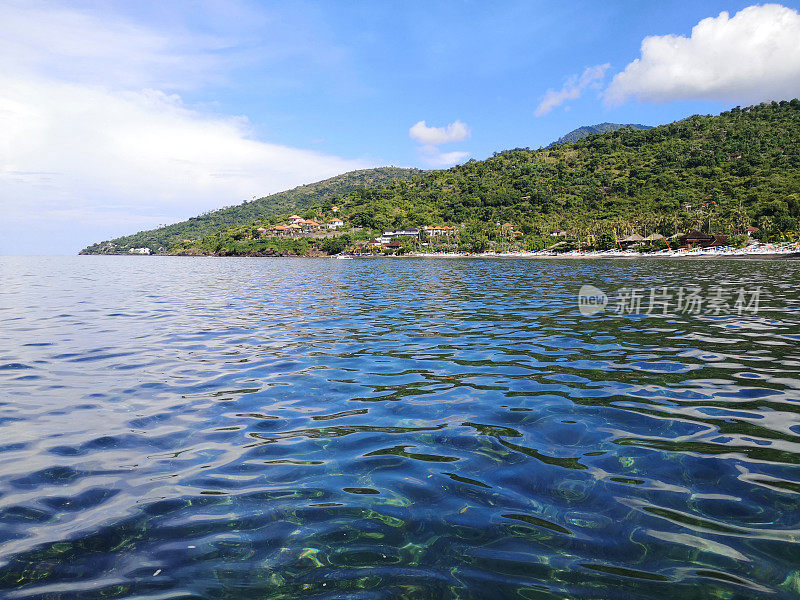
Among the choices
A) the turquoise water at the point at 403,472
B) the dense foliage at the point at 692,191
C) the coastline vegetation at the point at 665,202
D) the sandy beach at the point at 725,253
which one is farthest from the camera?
the coastline vegetation at the point at 665,202

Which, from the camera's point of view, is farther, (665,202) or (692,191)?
(692,191)

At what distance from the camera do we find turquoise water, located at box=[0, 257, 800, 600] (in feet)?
12.3

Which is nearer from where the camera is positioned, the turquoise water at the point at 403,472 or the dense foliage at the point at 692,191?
the turquoise water at the point at 403,472

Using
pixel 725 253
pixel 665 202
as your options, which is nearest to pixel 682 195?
pixel 665 202

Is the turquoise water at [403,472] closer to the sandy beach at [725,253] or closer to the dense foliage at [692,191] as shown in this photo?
the sandy beach at [725,253]

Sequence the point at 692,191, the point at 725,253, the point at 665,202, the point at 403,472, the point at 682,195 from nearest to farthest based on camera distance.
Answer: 1. the point at 403,472
2. the point at 725,253
3. the point at 665,202
4. the point at 682,195
5. the point at 692,191

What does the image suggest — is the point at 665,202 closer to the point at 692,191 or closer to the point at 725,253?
the point at 692,191

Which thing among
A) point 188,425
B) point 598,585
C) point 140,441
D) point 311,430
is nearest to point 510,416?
point 311,430

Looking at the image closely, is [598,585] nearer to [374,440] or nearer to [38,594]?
[374,440]

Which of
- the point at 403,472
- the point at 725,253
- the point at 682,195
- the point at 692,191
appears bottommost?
the point at 725,253

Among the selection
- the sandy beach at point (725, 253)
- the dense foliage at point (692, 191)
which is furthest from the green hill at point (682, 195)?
the sandy beach at point (725, 253)

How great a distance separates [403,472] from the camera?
561cm

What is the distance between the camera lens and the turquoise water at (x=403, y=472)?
3.73 m

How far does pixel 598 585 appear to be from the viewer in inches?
139
